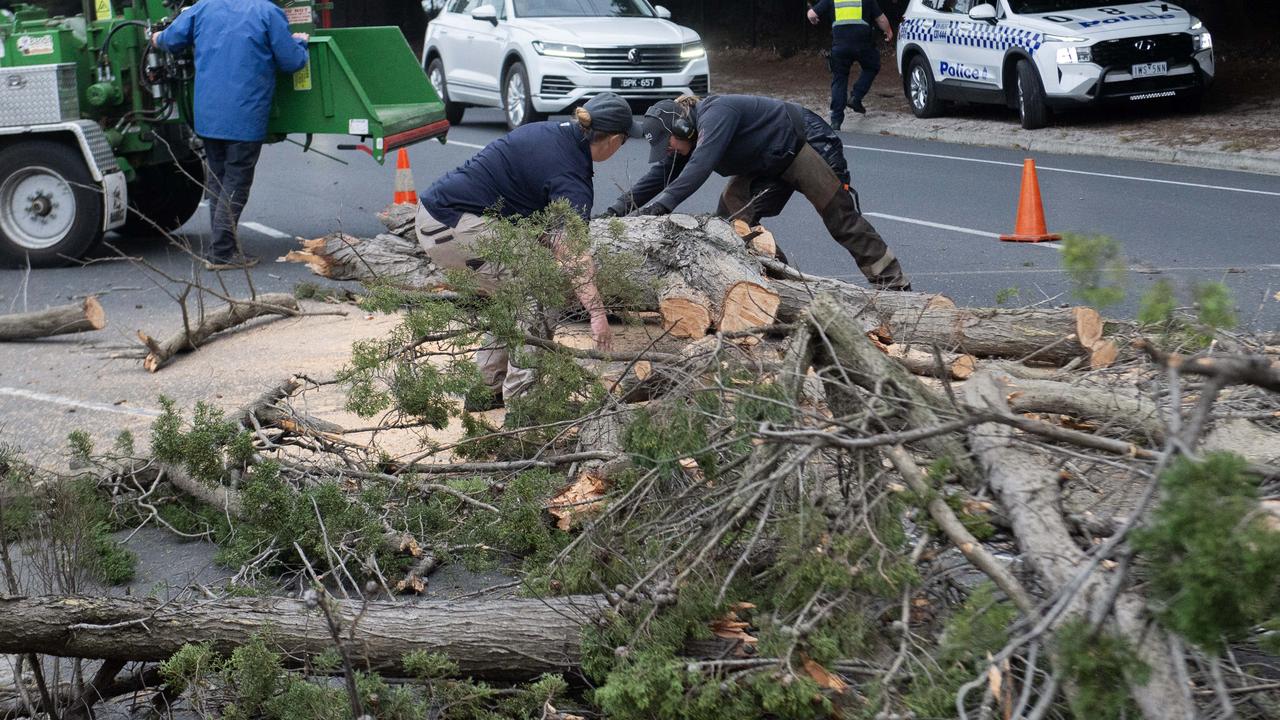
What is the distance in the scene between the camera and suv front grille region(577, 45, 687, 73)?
16.5 meters

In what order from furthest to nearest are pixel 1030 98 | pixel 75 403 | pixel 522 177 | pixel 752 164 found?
pixel 1030 98, pixel 752 164, pixel 75 403, pixel 522 177

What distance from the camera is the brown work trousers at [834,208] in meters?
7.62

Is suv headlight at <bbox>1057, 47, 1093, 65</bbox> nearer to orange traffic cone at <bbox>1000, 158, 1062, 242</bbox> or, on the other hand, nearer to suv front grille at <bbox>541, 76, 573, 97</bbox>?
suv front grille at <bbox>541, 76, 573, 97</bbox>

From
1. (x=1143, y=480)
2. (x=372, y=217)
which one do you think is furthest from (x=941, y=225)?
(x=1143, y=480)

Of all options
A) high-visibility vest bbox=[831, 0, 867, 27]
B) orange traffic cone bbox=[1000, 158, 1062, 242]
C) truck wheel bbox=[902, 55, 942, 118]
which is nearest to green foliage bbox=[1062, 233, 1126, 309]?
orange traffic cone bbox=[1000, 158, 1062, 242]

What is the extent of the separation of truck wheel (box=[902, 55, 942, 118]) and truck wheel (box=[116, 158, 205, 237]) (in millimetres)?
10314

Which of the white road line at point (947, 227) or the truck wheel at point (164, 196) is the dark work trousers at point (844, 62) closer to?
the white road line at point (947, 227)

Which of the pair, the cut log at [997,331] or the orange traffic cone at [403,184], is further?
the orange traffic cone at [403,184]

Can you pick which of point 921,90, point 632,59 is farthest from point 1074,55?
point 632,59

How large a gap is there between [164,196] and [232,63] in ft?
7.68

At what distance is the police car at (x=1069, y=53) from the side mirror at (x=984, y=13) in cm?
1

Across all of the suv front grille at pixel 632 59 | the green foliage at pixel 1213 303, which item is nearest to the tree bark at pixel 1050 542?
the green foliage at pixel 1213 303

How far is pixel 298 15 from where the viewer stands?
10516 mm

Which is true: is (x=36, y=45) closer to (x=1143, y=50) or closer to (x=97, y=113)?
(x=97, y=113)
